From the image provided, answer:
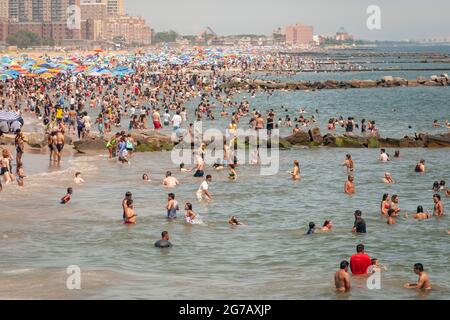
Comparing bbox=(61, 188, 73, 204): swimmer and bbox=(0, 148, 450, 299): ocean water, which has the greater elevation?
bbox=(61, 188, 73, 204): swimmer

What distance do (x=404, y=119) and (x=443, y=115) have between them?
5291 millimetres

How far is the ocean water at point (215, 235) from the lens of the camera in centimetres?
1608

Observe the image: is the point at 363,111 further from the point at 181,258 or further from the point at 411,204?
the point at 181,258

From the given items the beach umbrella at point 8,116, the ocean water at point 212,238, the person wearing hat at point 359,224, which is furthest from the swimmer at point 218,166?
the beach umbrella at point 8,116

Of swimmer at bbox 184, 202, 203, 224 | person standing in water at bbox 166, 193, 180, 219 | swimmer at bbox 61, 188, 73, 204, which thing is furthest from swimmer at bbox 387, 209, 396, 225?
swimmer at bbox 61, 188, 73, 204

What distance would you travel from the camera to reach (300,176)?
103 feet

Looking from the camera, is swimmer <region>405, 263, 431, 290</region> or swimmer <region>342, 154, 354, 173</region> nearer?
swimmer <region>405, 263, 431, 290</region>

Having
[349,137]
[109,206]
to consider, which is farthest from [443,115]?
[109,206]

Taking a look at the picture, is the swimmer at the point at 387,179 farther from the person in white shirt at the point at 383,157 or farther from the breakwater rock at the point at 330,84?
the breakwater rock at the point at 330,84

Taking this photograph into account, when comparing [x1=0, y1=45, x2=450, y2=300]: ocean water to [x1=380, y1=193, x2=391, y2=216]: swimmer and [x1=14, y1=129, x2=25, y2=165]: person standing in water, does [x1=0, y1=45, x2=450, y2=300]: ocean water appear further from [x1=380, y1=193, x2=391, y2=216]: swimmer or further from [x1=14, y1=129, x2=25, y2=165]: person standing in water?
[x1=14, y1=129, x2=25, y2=165]: person standing in water

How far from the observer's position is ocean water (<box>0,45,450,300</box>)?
16.1 m

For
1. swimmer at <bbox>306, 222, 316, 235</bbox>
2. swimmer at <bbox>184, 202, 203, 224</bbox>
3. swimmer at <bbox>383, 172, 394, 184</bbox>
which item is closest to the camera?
swimmer at <bbox>306, 222, 316, 235</bbox>

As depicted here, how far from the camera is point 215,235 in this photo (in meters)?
21.4

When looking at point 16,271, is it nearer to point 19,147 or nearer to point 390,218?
point 390,218
